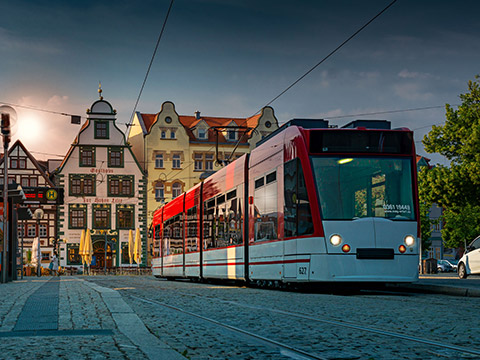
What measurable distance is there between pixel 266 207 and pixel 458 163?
20586 millimetres

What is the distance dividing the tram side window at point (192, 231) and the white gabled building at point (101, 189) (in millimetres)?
38601

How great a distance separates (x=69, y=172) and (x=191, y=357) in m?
58.2

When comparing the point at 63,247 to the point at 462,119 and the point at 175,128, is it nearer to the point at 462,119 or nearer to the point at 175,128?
the point at 175,128

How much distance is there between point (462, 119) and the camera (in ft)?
112

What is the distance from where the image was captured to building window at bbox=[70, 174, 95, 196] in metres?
62.1

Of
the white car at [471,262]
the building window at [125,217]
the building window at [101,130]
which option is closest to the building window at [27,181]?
the building window at [101,130]

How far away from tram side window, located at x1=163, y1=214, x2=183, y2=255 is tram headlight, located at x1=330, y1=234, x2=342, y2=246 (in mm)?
13298

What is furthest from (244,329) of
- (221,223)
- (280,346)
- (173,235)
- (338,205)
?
(173,235)

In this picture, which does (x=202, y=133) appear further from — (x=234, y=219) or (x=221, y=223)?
(x=234, y=219)

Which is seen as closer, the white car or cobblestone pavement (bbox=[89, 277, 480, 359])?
cobblestone pavement (bbox=[89, 277, 480, 359])

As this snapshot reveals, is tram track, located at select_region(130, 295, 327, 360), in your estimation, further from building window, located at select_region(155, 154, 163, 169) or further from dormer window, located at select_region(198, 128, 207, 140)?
dormer window, located at select_region(198, 128, 207, 140)

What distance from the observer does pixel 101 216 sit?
62.9 metres

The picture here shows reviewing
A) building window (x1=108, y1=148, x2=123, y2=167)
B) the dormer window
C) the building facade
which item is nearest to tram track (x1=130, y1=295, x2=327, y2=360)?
the building facade

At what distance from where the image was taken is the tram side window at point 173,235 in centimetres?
2652
